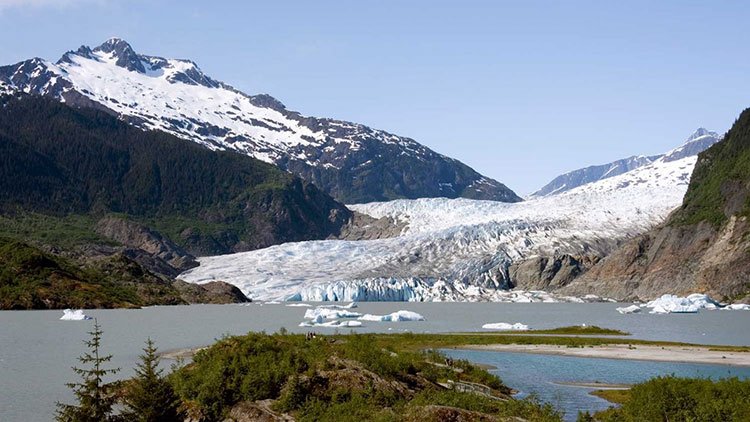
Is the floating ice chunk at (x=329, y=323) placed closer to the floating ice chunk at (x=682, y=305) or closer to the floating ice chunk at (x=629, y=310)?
the floating ice chunk at (x=629, y=310)

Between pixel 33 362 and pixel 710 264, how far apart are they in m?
150

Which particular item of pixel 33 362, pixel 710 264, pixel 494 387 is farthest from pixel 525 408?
pixel 710 264

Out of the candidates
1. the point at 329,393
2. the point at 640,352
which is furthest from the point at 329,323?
the point at 329,393

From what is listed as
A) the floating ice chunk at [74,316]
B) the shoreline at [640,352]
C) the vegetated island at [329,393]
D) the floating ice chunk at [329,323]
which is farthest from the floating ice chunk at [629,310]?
the vegetated island at [329,393]

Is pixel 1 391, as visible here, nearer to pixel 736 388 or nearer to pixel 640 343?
pixel 736 388

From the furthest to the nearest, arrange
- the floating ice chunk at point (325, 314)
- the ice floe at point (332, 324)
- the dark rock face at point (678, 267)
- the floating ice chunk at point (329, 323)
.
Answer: the dark rock face at point (678, 267), the floating ice chunk at point (325, 314), the floating ice chunk at point (329, 323), the ice floe at point (332, 324)

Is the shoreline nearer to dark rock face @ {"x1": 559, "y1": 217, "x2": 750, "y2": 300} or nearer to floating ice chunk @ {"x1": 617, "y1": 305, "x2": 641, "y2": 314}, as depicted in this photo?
floating ice chunk @ {"x1": 617, "y1": 305, "x2": 641, "y2": 314}

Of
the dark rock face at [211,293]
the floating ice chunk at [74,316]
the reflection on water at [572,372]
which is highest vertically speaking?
the dark rock face at [211,293]

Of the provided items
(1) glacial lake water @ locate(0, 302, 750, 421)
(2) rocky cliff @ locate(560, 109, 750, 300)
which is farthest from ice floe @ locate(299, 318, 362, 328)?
(2) rocky cliff @ locate(560, 109, 750, 300)

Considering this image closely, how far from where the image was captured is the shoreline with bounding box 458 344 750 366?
58944 millimetres

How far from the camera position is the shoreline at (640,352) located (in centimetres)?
5894

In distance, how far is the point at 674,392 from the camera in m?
30.9

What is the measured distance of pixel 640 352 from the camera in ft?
213

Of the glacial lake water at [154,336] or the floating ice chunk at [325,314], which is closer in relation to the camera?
the glacial lake water at [154,336]
